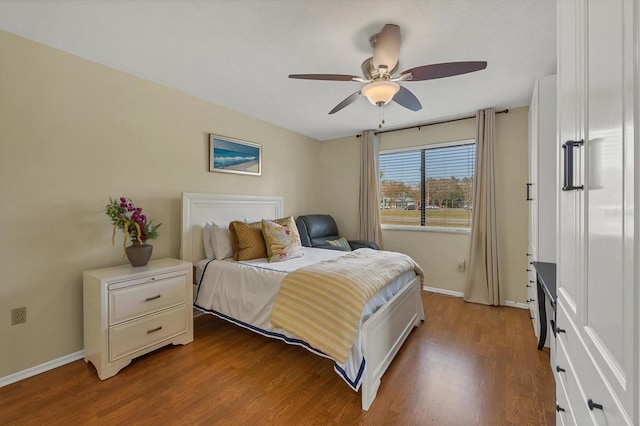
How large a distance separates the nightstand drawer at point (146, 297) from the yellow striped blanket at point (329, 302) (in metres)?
0.96

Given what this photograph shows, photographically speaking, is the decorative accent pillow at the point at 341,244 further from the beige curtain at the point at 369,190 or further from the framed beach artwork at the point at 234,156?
the framed beach artwork at the point at 234,156

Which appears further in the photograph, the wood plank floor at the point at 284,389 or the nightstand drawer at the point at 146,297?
the nightstand drawer at the point at 146,297

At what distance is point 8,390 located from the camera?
1835 mm

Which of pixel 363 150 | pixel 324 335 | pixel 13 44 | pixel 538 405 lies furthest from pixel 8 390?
pixel 363 150

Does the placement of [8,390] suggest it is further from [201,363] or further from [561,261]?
[561,261]

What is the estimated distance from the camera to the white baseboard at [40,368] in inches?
74.9

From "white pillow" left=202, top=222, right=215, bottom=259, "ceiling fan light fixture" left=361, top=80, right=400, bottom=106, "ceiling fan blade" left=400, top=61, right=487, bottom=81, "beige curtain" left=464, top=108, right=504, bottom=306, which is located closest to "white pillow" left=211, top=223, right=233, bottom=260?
"white pillow" left=202, top=222, right=215, bottom=259

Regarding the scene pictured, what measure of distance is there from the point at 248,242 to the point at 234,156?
1268 mm

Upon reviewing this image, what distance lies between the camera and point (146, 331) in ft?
7.16

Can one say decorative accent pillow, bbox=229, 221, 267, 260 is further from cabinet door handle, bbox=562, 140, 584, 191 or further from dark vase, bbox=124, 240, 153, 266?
cabinet door handle, bbox=562, 140, 584, 191

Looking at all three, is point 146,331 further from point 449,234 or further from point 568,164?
point 449,234

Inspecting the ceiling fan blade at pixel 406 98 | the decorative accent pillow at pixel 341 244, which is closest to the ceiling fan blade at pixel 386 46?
the ceiling fan blade at pixel 406 98

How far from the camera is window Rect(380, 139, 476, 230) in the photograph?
3.73 m

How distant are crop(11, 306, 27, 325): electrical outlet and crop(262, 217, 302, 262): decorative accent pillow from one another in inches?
72.4
